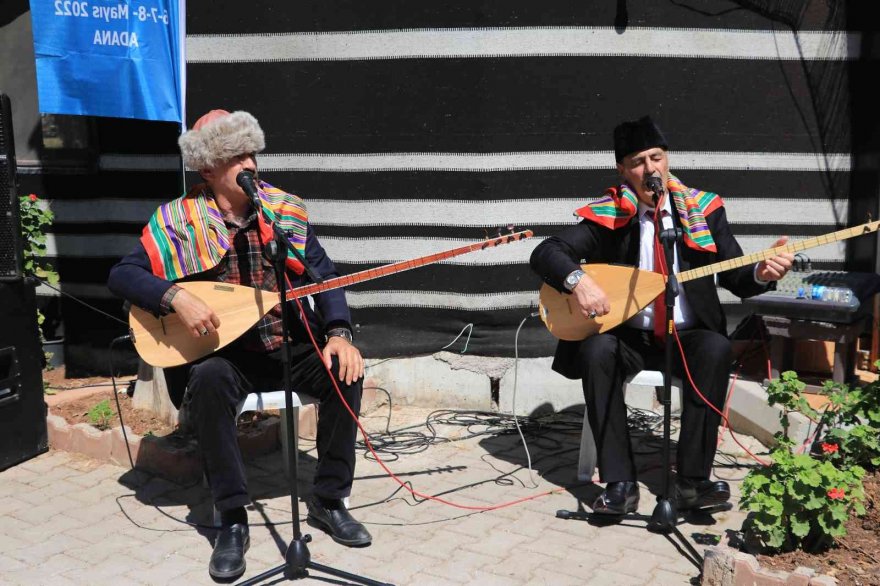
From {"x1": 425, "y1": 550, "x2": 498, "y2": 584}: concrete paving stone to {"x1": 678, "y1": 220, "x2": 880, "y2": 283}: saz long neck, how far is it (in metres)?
1.33

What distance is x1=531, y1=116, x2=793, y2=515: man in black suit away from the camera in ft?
12.0

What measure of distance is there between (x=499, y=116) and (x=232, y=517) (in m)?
2.51

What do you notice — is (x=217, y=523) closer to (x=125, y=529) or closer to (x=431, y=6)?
(x=125, y=529)

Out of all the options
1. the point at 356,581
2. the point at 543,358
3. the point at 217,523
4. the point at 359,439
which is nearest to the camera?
the point at 356,581

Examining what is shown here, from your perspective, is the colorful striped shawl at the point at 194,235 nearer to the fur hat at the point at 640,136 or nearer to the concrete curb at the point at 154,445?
the concrete curb at the point at 154,445

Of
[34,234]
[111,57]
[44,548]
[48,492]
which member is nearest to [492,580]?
[44,548]

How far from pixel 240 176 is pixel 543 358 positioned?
2360mm

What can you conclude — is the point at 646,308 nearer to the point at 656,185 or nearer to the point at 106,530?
the point at 656,185

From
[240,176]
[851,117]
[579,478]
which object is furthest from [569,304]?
[851,117]

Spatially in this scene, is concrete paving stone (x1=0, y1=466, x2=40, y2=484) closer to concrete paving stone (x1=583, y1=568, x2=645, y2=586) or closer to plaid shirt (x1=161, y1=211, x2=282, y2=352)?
plaid shirt (x1=161, y1=211, x2=282, y2=352)

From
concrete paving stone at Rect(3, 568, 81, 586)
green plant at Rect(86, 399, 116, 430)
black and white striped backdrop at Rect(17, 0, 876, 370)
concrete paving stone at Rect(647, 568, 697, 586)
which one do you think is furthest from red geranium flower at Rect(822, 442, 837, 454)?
green plant at Rect(86, 399, 116, 430)

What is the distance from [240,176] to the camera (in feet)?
10.5

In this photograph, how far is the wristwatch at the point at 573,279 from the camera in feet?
12.2

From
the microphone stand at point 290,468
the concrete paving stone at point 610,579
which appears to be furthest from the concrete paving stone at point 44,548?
the concrete paving stone at point 610,579
